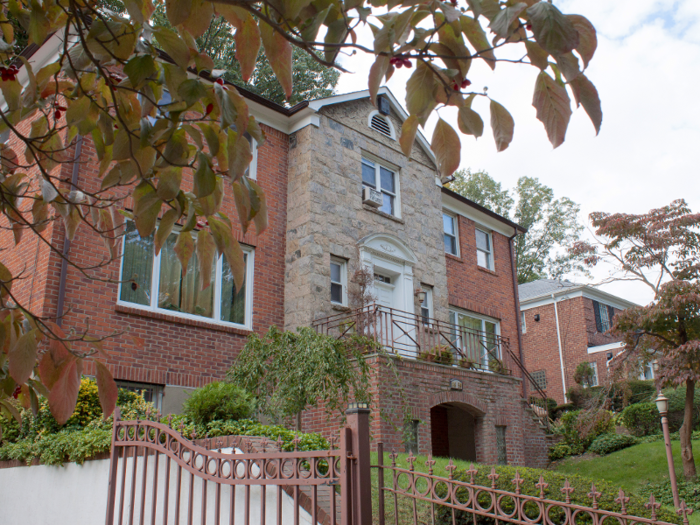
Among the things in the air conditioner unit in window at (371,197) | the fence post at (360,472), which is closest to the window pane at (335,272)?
the air conditioner unit in window at (371,197)

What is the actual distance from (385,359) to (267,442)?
495cm

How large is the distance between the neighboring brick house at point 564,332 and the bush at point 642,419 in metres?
8.84

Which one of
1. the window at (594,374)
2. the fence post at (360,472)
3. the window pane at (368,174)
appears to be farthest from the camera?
the window at (594,374)

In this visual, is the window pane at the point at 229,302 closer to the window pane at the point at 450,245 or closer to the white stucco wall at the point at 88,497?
the white stucco wall at the point at 88,497

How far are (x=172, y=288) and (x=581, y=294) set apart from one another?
22.4 metres

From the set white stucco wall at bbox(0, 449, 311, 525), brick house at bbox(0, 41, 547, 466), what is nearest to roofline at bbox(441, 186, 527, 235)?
brick house at bbox(0, 41, 547, 466)

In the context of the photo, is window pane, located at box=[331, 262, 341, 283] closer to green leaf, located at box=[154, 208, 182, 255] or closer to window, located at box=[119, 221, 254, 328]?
window, located at box=[119, 221, 254, 328]

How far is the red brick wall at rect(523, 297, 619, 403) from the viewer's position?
28.5m

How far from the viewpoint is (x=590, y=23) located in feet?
5.05

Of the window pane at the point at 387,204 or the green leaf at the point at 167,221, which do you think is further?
the window pane at the point at 387,204

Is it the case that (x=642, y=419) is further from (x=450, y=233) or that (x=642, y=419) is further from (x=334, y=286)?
(x=334, y=286)

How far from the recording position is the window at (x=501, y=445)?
1350 cm

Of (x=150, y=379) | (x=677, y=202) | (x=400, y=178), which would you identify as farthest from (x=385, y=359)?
(x=677, y=202)

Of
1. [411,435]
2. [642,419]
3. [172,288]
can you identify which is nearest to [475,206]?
[642,419]
